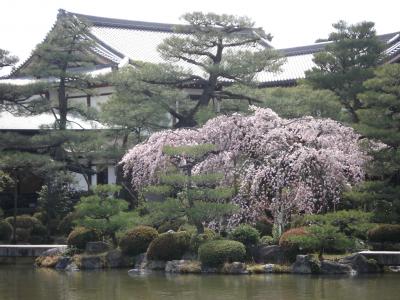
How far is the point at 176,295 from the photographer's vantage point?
575 inches

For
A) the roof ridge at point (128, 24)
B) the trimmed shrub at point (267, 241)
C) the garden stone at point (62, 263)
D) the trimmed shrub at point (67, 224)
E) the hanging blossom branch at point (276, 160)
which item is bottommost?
the garden stone at point (62, 263)

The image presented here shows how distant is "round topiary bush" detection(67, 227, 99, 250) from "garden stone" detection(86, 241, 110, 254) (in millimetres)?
315

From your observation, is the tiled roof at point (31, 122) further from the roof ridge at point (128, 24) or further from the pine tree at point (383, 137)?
the pine tree at point (383, 137)

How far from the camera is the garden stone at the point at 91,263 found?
2023cm

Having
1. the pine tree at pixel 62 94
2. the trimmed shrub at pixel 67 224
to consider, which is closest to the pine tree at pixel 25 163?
the pine tree at pixel 62 94

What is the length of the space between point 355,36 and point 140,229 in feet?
39.2

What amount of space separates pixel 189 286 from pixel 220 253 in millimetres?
2754

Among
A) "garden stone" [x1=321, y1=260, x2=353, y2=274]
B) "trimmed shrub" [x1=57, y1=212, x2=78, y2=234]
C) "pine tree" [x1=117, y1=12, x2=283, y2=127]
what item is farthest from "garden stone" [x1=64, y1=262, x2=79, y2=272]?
"pine tree" [x1=117, y1=12, x2=283, y2=127]

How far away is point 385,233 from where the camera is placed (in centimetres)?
2038

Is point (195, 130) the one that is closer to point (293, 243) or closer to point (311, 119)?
point (311, 119)

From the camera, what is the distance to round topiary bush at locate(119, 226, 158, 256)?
20297 millimetres

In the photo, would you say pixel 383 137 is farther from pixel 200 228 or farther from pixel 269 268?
pixel 200 228

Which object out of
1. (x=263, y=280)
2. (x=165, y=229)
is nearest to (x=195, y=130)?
(x=165, y=229)

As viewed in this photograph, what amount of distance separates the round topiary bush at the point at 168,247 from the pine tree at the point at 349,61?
9.95 m
